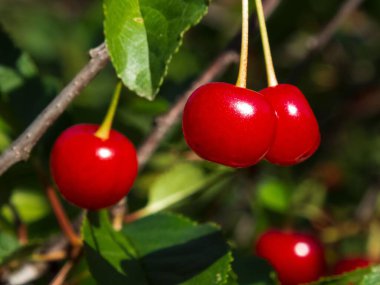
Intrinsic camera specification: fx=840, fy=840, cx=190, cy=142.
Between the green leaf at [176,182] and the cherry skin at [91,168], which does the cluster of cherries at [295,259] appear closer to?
the green leaf at [176,182]

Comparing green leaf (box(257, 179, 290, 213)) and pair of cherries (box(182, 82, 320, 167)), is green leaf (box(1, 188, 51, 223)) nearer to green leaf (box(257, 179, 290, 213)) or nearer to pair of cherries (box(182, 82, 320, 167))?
green leaf (box(257, 179, 290, 213))

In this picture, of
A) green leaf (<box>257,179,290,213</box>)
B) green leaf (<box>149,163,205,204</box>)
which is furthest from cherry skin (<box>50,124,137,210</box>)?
green leaf (<box>257,179,290,213</box>)

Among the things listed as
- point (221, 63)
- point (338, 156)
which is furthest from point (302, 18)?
point (221, 63)

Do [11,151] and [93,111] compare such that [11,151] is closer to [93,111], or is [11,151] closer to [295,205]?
[93,111]

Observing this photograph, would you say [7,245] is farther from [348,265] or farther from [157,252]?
[348,265]

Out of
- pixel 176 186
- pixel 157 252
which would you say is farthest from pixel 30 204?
pixel 157 252

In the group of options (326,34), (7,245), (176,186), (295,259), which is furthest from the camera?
(326,34)

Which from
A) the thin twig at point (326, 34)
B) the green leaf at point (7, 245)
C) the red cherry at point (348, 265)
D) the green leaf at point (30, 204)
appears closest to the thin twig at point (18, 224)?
the green leaf at point (30, 204)
